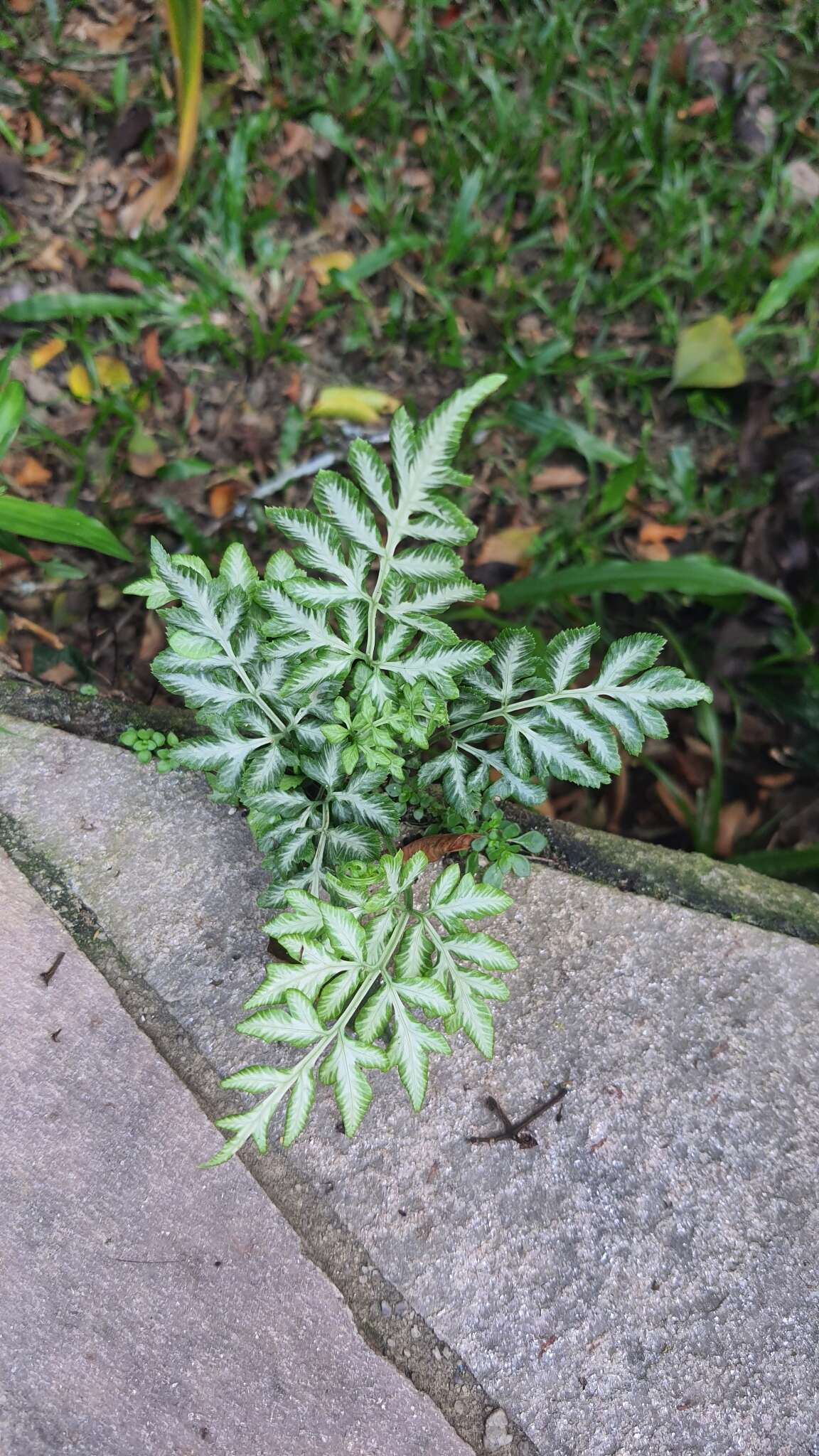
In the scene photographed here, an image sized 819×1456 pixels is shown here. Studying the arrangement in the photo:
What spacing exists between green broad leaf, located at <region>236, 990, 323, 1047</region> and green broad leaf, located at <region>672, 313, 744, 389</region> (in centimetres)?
184

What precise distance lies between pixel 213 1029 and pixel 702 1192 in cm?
75

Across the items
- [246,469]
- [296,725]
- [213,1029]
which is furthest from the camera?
[246,469]

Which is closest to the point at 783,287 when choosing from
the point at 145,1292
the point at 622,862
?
the point at 622,862

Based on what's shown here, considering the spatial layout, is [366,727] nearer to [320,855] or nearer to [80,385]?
[320,855]

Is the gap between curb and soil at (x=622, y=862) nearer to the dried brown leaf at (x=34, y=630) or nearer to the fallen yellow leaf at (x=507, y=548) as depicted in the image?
the dried brown leaf at (x=34, y=630)

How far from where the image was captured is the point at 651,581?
185 cm

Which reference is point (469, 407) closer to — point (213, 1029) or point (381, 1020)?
point (381, 1020)

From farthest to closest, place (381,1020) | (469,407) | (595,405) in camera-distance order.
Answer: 1. (595,405)
2. (381,1020)
3. (469,407)

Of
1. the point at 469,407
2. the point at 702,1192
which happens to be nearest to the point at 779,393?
the point at 469,407

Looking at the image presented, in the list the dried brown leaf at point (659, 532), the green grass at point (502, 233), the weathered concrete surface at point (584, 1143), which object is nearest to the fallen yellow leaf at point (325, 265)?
the green grass at point (502, 233)

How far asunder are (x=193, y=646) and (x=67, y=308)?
4.55ft

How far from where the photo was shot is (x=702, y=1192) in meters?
1.36

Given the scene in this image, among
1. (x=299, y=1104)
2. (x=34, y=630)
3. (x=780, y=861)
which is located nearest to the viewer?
(x=299, y=1104)

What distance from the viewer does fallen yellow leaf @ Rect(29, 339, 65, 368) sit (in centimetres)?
215
